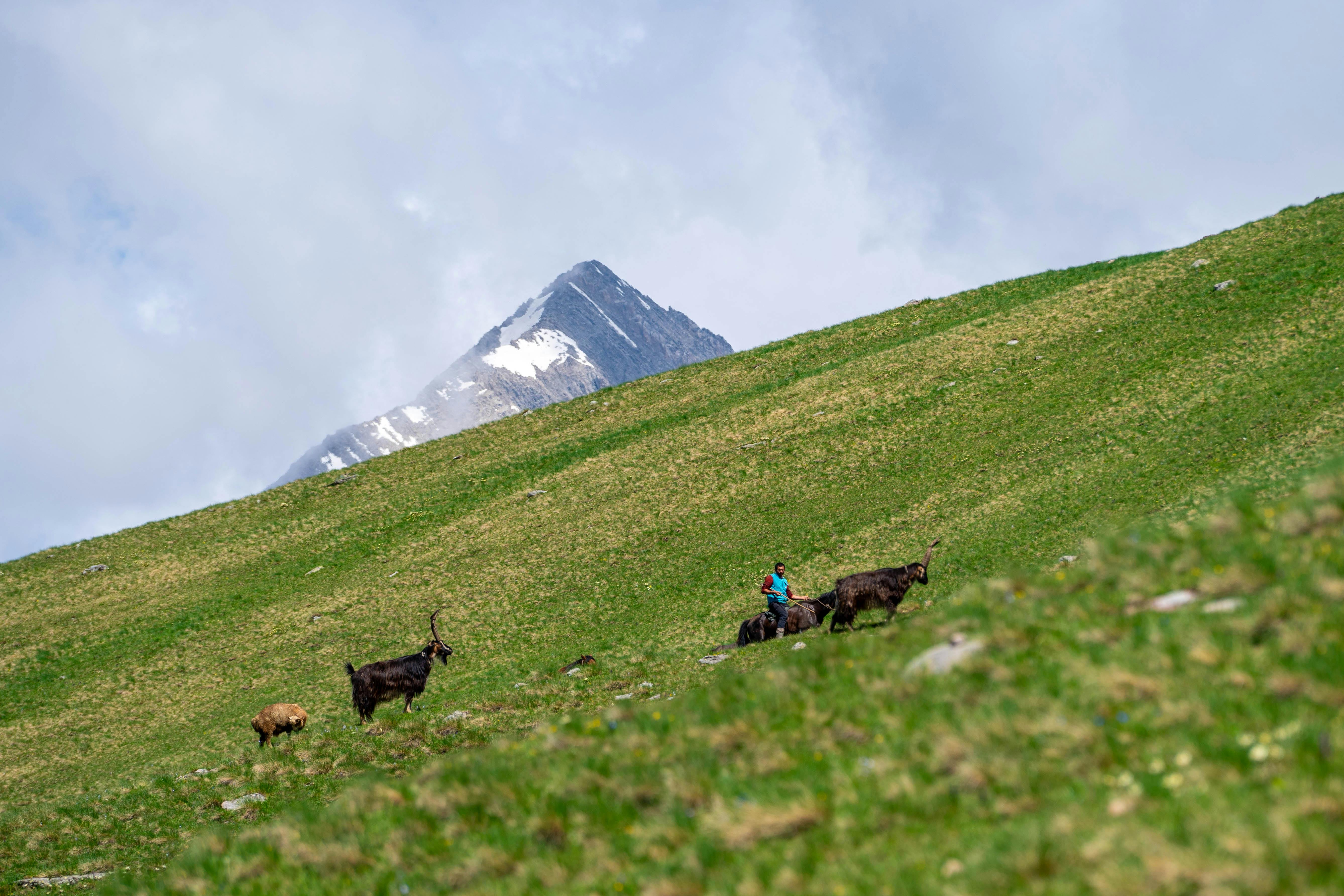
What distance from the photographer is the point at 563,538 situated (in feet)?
141

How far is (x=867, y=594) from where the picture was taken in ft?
83.8

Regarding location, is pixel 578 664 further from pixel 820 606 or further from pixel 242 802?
pixel 242 802

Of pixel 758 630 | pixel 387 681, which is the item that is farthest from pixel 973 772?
pixel 387 681

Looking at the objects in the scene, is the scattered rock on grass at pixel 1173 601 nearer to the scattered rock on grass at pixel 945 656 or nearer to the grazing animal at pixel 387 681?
the scattered rock on grass at pixel 945 656

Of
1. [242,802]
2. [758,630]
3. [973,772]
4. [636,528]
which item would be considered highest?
[636,528]

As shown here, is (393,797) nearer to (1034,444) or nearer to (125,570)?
(1034,444)

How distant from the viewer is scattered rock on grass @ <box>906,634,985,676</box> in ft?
29.5

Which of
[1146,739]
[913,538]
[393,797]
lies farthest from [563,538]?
[1146,739]

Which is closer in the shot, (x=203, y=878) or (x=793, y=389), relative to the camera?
(x=203, y=878)

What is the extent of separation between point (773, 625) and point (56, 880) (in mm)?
18987

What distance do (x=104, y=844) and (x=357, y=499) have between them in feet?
126

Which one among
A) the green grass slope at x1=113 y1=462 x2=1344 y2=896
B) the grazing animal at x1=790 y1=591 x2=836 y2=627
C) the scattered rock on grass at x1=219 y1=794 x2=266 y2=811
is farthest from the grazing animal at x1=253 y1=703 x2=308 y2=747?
the grazing animal at x1=790 y1=591 x2=836 y2=627

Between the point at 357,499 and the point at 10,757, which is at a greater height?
the point at 357,499

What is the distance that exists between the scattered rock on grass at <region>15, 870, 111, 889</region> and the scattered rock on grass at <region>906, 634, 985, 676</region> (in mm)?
16134
